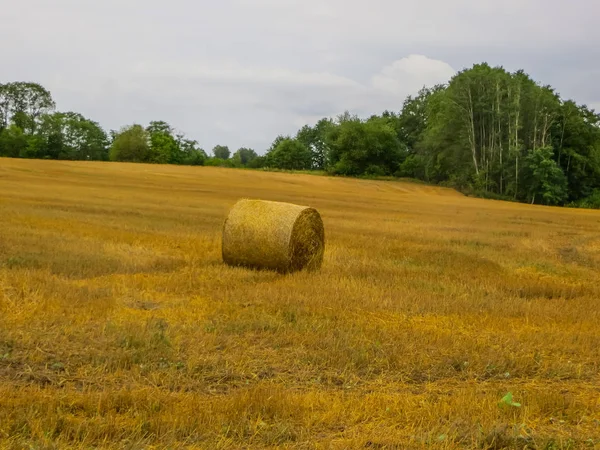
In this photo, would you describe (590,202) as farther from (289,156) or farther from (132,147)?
(132,147)

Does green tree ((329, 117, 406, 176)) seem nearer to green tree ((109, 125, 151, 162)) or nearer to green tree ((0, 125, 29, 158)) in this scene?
green tree ((109, 125, 151, 162))

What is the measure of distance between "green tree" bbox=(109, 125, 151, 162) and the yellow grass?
264 ft

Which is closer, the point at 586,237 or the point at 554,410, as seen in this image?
the point at 554,410

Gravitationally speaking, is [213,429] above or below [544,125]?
below

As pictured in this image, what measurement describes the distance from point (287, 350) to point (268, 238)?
5632 mm

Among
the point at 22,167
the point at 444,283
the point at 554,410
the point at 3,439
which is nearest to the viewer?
the point at 3,439

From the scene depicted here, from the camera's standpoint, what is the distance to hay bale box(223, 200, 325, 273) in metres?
12.5

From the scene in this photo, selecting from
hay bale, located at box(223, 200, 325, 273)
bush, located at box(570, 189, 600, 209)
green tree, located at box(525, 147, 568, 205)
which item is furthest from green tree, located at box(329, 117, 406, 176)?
hay bale, located at box(223, 200, 325, 273)

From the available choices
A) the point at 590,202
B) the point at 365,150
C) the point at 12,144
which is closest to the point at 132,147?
the point at 12,144

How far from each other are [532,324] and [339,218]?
18008 millimetres

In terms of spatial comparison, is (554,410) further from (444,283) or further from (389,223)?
(389,223)

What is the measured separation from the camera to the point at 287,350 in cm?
704

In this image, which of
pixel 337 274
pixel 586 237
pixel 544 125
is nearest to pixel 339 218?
pixel 586 237

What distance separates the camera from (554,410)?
18.2 feet
